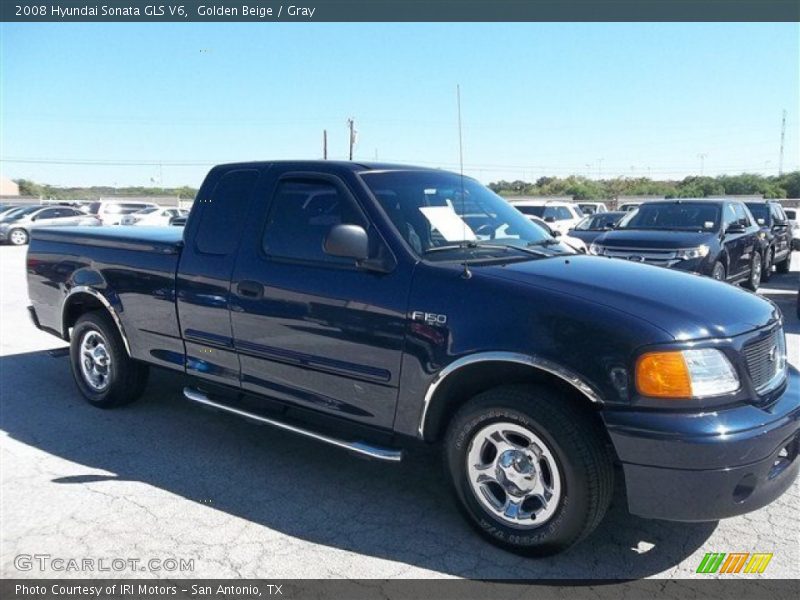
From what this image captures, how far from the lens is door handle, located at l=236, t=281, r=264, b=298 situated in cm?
407

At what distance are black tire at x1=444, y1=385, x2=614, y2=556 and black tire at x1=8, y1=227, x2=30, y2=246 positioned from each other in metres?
26.0

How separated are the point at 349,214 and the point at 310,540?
71.0 inches

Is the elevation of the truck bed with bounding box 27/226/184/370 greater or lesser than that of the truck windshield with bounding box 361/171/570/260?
lesser

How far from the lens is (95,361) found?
5.46 meters

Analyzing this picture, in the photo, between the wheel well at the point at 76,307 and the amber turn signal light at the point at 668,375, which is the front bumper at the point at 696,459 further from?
the wheel well at the point at 76,307

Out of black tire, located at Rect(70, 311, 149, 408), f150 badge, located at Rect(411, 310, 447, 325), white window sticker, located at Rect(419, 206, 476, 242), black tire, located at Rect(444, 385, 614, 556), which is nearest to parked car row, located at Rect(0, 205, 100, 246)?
black tire, located at Rect(70, 311, 149, 408)

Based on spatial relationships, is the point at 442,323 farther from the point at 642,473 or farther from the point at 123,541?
the point at 123,541

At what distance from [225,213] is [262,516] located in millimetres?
2018

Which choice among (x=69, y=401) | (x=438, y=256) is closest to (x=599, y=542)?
(x=438, y=256)

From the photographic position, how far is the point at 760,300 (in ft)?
12.0

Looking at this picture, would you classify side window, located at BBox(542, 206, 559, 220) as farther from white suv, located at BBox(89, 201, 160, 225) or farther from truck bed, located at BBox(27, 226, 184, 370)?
white suv, located at BBox(89, 201, 160, 225)

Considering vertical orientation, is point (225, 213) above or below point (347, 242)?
above

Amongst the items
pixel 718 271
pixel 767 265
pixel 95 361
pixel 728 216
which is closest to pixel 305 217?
pixel 95 361

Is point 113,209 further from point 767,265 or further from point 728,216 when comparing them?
point 728,216
